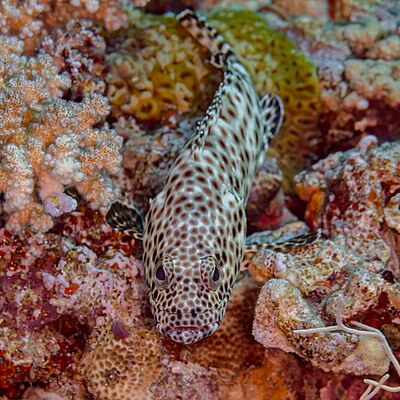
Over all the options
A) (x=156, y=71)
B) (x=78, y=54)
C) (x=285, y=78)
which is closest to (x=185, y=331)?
(x=78, y=54)

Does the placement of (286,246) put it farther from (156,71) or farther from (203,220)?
(156,71)

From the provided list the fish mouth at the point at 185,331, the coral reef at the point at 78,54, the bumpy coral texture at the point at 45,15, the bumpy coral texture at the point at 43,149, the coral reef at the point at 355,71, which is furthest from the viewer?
the coral reef at the point at 355,71

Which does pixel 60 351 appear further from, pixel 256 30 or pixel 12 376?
pixel 256 30

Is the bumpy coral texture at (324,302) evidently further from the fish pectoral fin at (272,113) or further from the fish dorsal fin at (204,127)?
the fish pectoral fin at (272,113)

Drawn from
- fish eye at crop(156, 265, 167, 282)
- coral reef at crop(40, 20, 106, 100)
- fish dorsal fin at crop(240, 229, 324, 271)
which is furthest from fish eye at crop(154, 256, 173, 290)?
coral reef at crop(40, 20, 106, 100)

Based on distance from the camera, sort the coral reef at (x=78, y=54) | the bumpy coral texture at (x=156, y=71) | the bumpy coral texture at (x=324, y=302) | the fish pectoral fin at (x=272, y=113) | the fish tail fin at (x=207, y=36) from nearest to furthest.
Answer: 1. the bumpy coral texture at (x=324, y=302)
2. the coral reef at (x=78, y=54)
3. the bumpy coral texture at (x=156, y=71)
4. the fish tail fin at (x=207, y=36)
5. the fish pectoral fin at (x=272, y=113)

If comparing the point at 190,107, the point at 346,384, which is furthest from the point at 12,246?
the point at 346,384

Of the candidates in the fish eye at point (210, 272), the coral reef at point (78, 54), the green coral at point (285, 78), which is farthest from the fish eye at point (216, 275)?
the green coral at point (285, 78)
